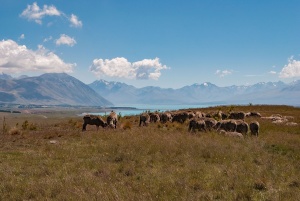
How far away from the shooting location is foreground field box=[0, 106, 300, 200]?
34.0ft

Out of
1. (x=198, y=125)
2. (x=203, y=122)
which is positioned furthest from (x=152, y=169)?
(x=203, y=122)

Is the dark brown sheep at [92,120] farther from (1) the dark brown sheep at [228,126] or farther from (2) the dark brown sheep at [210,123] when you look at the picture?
(1) the dark brown sheep at [228,126]

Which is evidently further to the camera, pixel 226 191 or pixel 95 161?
pixel 95 161

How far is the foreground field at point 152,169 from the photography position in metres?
10.4

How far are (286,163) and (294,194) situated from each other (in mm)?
4998

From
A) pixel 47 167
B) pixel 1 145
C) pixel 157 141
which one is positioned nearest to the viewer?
pixel 47 167

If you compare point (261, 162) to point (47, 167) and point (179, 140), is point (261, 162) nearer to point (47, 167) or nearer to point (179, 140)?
point (179, 140)

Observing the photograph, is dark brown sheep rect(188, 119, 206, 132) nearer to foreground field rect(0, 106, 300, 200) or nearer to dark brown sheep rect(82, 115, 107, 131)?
foreground field rect(0, 106, 300, 200)

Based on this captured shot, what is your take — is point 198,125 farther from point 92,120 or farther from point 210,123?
point 92,120

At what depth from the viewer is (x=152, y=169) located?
13859 millimetres

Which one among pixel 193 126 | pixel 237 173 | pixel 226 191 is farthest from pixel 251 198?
pixel 193 126

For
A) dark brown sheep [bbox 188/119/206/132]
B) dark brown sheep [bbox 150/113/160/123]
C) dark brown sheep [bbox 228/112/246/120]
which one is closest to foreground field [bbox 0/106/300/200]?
dark brown sheep [bbox 188/119/206/132]

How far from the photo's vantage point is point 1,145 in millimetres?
20406

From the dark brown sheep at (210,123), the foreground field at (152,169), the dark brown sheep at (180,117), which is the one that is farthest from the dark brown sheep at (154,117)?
Result: the foreground field at (152,169)
